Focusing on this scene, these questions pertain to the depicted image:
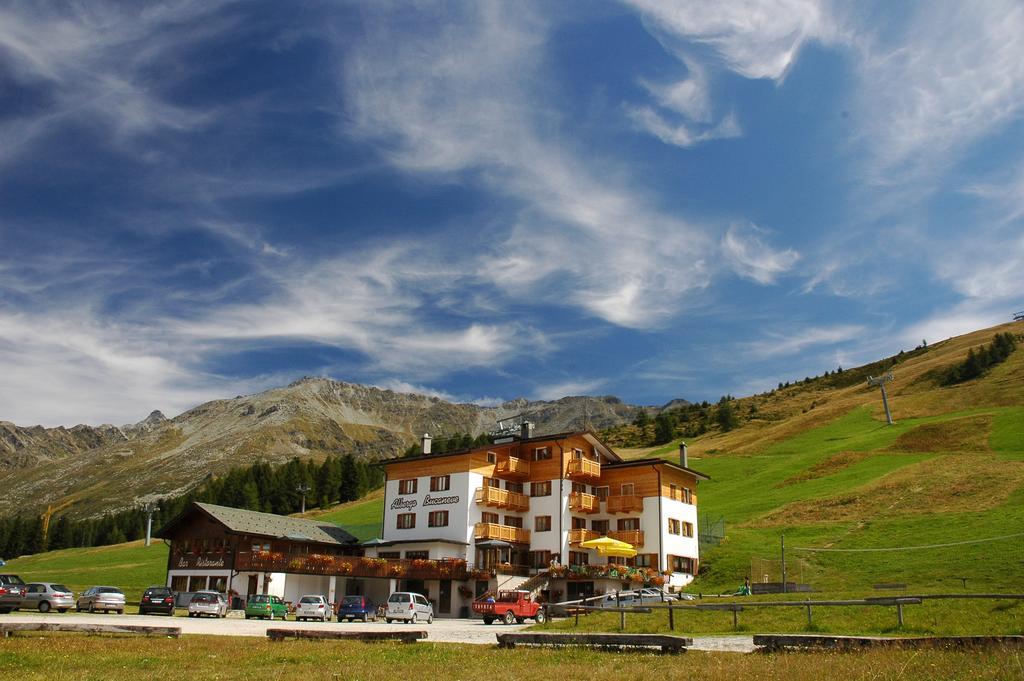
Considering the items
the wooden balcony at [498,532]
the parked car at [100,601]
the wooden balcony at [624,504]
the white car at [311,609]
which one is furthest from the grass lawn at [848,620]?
the wooden balcony at [624,504]

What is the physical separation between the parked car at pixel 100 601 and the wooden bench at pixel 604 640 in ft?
102

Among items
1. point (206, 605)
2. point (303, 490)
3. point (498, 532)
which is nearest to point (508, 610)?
point (206, 605)

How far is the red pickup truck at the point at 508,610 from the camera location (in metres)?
41.6

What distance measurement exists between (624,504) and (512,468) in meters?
9.46

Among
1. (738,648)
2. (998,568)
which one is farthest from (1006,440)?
(738,648)

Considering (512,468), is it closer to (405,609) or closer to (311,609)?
(405,609)

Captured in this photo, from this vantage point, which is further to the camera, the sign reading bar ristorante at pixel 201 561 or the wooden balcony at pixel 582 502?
the wooden balcony at pixel 582 502

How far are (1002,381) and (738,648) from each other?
390ft

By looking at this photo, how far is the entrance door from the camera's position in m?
56.5

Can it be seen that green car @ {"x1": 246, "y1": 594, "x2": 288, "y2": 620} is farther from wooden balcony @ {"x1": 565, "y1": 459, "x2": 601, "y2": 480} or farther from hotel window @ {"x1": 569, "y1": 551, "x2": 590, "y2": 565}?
wooden balcony @ {"x1": 565, "y1": 459, "x2": 601, "y2": 480}

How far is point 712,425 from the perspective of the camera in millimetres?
157875

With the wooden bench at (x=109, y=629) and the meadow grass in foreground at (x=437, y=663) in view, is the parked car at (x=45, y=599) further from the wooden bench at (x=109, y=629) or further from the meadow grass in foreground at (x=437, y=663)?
the meadow grass in foreground at (x=437, y=663)

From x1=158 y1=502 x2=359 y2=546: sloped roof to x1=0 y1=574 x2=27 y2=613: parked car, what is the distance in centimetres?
1445

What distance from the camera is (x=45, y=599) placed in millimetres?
41875
